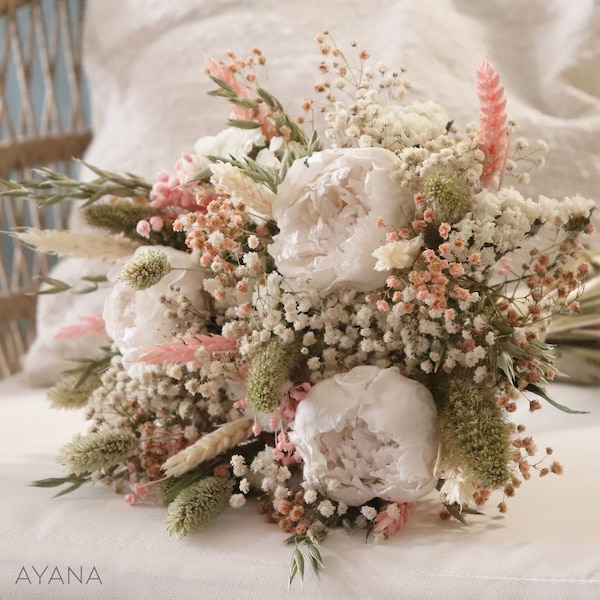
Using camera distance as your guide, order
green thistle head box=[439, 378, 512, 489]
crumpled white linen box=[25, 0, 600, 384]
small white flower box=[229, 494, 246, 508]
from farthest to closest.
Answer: crumpled white linen box=[25, 0, 600, 384] → small white flower box=[229, 494, 246, 508] → green thistle head box=[439, 378, 512, 489]

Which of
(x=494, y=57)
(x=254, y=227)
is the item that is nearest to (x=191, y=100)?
(x=494, y=57)

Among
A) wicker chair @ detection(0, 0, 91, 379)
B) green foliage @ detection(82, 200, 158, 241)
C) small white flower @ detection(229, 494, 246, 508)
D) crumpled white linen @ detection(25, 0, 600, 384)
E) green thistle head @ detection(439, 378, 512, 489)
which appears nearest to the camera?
green thistle head @ detection(439, 378, 512, 489)

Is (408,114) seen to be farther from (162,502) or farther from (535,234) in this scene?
(162,502)

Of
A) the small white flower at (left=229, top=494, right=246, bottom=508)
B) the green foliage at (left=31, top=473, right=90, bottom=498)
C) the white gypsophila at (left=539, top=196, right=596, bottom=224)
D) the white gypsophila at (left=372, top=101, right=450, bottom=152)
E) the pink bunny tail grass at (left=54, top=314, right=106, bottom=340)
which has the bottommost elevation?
the green foliage at (left=31, top=473, right=90, bottom=498)

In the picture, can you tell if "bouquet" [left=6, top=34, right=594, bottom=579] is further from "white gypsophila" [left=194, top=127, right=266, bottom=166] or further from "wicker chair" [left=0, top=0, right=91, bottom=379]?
"wicker chair" [left=0, top=0, right=91, bottom=379]

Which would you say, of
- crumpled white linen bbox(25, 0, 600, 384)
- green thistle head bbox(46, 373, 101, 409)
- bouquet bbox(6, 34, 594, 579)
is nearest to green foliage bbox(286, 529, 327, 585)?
bouquet bbox(6, 34, 594, 579)

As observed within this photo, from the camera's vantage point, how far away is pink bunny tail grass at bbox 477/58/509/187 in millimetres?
636

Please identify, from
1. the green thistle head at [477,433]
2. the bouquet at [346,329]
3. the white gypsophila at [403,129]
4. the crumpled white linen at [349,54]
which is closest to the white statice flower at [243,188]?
the bouquet at [346,329]

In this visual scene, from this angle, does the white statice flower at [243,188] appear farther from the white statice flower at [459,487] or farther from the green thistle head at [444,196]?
the white statice flower at [459,487]

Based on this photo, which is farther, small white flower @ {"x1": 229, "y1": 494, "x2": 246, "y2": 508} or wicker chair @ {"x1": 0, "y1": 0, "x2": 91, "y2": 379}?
wicker chair @ {"x1": 0, "y1": 0, "x2": 91, "y2": 379}

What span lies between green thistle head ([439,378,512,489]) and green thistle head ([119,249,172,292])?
25cm

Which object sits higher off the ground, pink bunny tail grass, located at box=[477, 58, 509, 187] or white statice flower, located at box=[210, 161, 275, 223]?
pink bunny tail grass, located at box=[477, 58, 509, 187]

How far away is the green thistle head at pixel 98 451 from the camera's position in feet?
2.31

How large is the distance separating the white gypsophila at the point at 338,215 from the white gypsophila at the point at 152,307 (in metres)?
0.11
